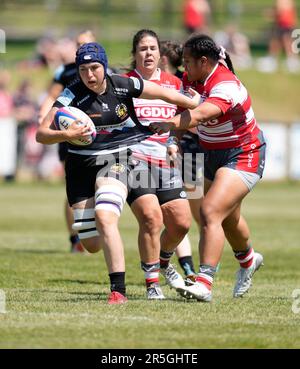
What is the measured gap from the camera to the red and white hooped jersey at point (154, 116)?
8.99m

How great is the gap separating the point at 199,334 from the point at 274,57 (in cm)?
2634

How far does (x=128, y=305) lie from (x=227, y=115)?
175cm

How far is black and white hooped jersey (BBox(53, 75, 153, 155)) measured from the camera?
8156 millimetres

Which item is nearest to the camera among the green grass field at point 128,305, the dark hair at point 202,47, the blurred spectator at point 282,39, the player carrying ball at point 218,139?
the green grass field at point 128,305

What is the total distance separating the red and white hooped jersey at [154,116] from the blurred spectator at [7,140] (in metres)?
14.8

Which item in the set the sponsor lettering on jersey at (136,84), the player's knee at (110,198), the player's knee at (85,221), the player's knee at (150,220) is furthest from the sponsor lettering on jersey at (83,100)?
the player's knee at (150,220)

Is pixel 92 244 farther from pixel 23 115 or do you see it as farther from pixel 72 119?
pixel 23 115

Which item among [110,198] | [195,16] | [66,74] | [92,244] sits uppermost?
[195,16]

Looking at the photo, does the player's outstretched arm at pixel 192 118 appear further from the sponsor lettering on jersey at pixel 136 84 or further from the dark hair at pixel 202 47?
the dark hair at pixel 202 47

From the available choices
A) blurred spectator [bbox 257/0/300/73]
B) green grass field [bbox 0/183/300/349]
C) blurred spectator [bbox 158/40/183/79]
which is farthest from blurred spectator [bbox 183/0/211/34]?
blurred spectator [bbox 158/40/183/79]

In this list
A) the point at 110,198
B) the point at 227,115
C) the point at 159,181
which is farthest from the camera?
the point at 159,181

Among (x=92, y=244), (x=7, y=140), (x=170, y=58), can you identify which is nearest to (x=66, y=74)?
(x=170, y=58)

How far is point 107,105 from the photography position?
26.9 feet

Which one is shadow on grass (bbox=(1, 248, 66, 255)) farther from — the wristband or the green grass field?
the wristband
